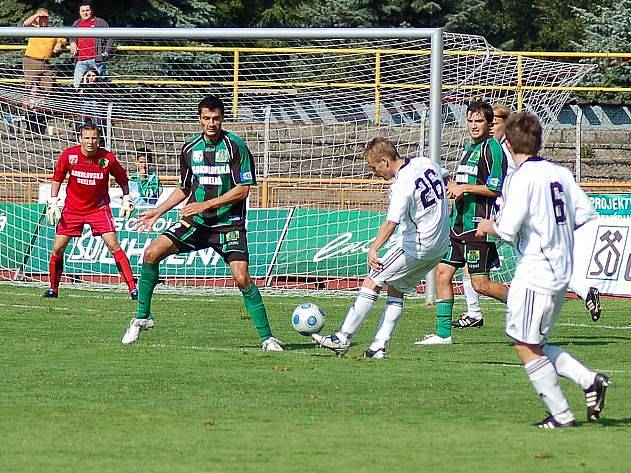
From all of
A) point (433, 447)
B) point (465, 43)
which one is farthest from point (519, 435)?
point (465, 43)

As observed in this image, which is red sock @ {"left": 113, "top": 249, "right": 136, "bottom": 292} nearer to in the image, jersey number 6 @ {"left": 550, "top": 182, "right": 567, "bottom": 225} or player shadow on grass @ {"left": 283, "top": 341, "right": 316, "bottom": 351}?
player shadow on grass @ {"left": 283, "top": 341, "right": 316, "bottom": 351}

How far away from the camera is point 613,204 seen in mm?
18969

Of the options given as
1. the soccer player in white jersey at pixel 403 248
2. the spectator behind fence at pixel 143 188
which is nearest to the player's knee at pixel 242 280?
the soccer player in white jersey at pixel 403 248

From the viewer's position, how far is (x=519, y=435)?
7.65m

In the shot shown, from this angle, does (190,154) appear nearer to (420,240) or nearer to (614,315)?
(420,240)

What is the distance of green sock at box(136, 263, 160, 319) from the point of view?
457 inches

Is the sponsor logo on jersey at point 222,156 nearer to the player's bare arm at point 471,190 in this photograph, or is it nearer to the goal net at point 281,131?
the player's bare arm at point 471,190

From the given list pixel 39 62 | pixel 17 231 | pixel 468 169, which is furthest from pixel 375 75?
pixel 468 169

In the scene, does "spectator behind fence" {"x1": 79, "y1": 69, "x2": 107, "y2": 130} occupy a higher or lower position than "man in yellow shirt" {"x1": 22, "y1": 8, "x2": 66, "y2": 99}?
lower

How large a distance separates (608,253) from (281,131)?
6490 millimetres

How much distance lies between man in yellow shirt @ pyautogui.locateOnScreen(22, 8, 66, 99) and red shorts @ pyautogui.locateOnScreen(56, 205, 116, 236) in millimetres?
4594

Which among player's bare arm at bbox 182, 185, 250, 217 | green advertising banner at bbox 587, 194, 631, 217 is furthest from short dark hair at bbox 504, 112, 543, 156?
green advertising banner at bbox 587, 194, 631, 217

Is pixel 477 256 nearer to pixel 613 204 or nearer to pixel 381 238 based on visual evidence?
pixel 381 238

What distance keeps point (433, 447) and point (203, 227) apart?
4.57 metres
